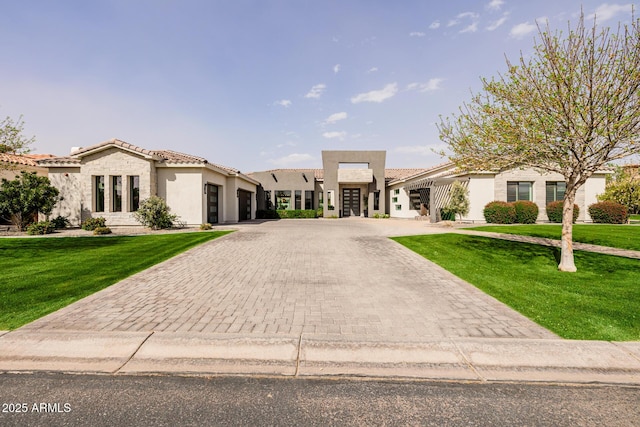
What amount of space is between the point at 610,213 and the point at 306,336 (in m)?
26.9

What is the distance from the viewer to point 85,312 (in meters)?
4.49

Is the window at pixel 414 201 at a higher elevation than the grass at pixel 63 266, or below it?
higher

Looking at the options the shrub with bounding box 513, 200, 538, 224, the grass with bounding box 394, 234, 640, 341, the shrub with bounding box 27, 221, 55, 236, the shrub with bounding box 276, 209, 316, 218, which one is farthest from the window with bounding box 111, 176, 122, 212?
the shrub with bounding box 513, 200, 538, 224

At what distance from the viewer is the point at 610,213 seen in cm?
2008

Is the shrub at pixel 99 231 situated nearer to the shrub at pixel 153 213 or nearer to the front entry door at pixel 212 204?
the shrub at pixel 153 213

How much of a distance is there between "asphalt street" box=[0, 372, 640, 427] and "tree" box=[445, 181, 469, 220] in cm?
2060

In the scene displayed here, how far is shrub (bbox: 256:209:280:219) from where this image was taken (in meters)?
31.8

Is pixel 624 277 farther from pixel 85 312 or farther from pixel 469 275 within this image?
pixel 85 312

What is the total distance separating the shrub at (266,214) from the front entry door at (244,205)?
2315mm

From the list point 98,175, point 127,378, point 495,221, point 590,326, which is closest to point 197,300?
point 127,378

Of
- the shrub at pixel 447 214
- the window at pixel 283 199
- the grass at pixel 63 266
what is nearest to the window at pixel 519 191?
the shrub at pixel 447 214

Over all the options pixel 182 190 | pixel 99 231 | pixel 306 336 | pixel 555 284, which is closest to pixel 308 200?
pixel 182 190

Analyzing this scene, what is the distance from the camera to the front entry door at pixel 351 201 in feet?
121

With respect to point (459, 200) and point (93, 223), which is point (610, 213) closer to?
point (459, 200)
